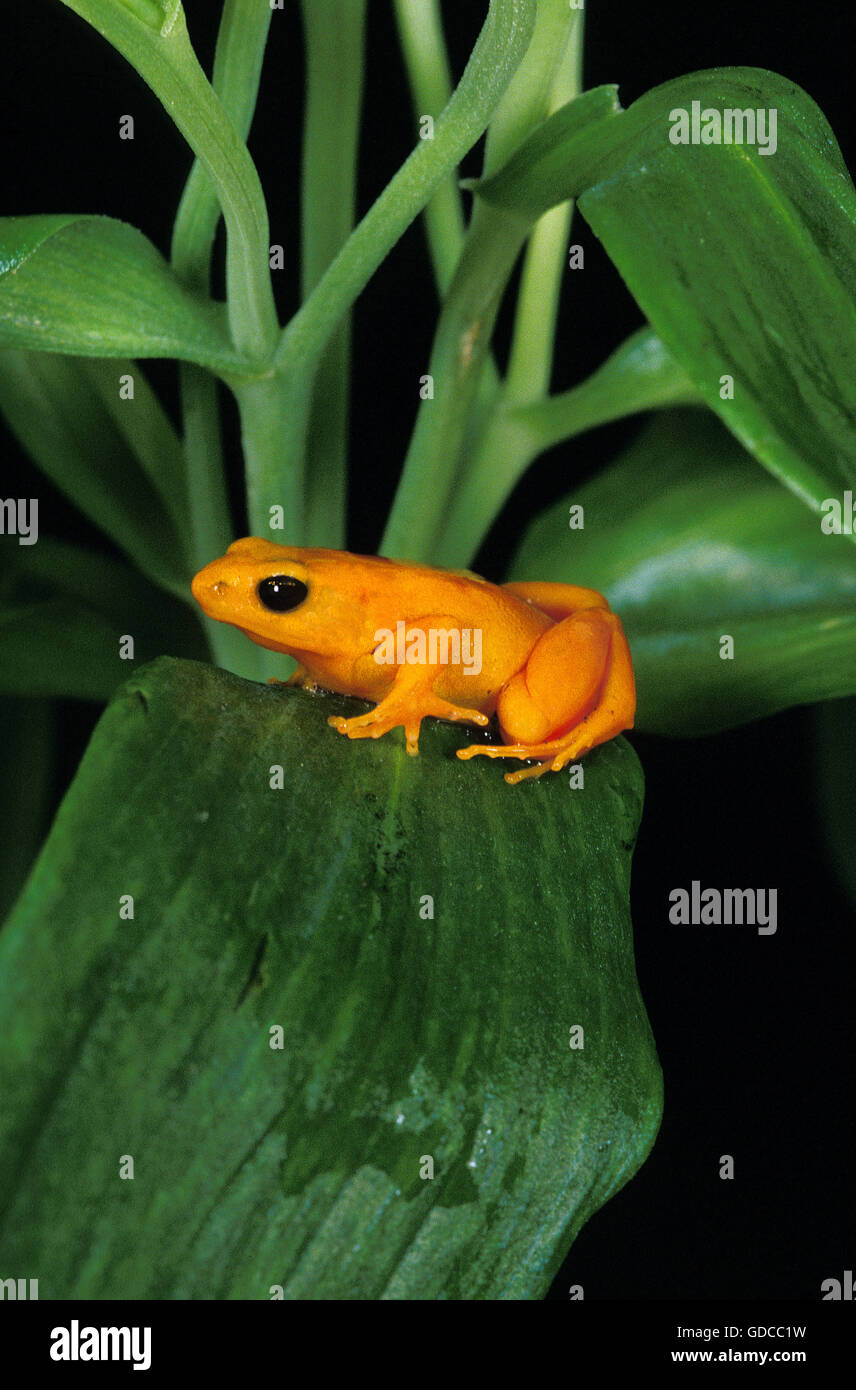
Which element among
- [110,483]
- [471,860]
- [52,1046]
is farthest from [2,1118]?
[110,483]

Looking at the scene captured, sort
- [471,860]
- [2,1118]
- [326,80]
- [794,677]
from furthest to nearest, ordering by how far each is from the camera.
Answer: [326,80] < [794,677] < [471,860] < [2,1118]

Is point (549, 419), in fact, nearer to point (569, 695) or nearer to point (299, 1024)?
point (569, 695)

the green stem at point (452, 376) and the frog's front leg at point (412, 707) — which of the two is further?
the green stem at point (452, 376)

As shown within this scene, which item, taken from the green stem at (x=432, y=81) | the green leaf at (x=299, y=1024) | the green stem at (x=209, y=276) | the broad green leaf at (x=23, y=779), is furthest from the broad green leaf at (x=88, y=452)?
the green leaf at (x=299, y=1024)

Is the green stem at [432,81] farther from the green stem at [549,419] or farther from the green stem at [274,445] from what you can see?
the green stem at [274,445]

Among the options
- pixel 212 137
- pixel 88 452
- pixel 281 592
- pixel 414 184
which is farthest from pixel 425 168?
pixel 88 452

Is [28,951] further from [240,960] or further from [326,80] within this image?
[326,80]
